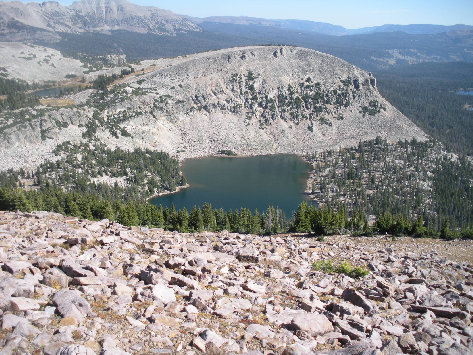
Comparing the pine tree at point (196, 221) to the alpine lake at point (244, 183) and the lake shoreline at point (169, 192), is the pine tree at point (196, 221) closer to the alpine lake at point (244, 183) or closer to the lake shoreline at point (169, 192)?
the alpine lake at point (244, 183)

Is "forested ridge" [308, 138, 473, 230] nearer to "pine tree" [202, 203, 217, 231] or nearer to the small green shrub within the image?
"pine tree" [202, 203, 217, 231]

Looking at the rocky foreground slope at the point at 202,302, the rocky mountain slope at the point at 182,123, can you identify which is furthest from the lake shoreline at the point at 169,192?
the rocky foreground slope at the point at 202,302

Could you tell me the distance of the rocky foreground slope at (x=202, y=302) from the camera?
1497cm

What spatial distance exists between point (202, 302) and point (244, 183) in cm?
12197

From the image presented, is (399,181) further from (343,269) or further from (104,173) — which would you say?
(343,269)

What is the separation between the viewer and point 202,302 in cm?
1831

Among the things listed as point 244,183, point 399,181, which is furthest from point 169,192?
point 399,181

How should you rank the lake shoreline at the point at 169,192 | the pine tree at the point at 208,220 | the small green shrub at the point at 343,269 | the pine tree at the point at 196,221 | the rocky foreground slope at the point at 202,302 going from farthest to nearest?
the lake shoreline at the point at 169,192, the pine tree at the point at 208,220, the pine tree at the point at 196,221, the small green shrub at the point at 343,269, the rocky foreground slope at the point at 202,302

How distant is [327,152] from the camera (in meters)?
175

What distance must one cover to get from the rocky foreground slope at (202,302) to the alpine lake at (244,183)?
83131 millimetres

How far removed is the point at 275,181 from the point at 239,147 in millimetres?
43468

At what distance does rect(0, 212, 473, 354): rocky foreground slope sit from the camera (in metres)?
15.0

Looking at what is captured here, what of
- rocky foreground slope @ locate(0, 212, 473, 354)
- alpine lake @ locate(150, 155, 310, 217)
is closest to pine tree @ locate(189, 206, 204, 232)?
rocky foreground slope @ locate(0, 212, 473, 354)

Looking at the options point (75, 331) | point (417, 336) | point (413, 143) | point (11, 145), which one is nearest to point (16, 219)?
point (75, 331)
